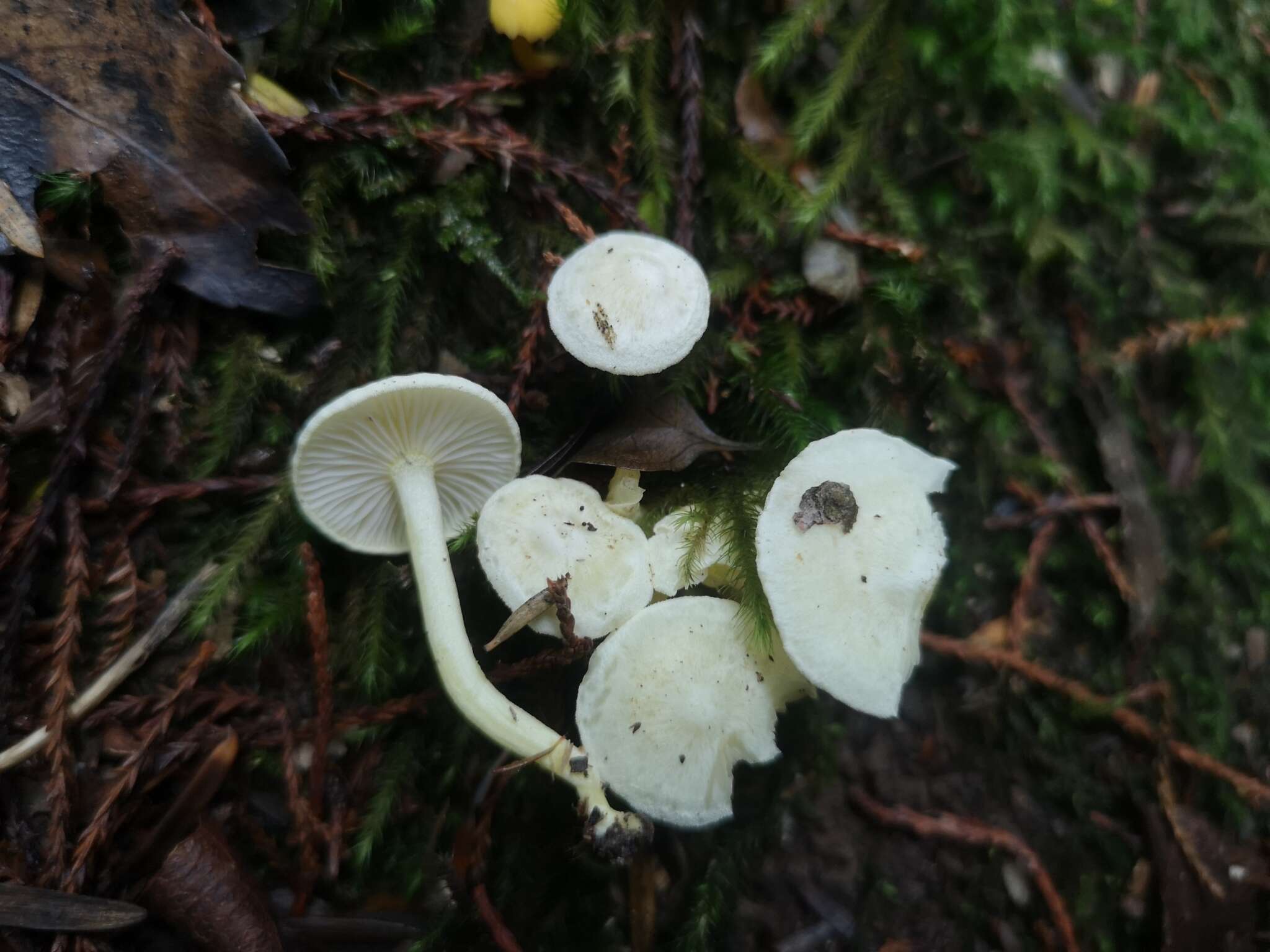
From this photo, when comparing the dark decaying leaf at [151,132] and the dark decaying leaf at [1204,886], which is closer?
the dark decaying leaf at [151,132]

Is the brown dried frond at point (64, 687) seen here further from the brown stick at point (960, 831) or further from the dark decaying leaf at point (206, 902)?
the brown stick at point (960, 831)

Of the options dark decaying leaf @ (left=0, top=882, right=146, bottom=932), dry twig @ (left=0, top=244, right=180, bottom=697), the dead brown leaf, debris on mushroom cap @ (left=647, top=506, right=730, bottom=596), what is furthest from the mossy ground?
dark decaying leaf @ (left=0, top=882, right=146, bottom=932)

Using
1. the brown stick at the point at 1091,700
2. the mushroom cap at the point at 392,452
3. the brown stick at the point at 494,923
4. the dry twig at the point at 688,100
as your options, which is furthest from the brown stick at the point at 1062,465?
the brown stick at the point at 494,923

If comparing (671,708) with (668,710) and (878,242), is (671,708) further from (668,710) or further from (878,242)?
(878,242)

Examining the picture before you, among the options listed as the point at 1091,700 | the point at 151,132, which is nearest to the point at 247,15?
the point at 151,132

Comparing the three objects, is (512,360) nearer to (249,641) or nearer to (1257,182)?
(249,641)

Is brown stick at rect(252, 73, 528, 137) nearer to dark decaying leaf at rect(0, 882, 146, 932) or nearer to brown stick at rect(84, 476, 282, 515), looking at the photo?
brown stick at rect(84, 476, 282, 515)
